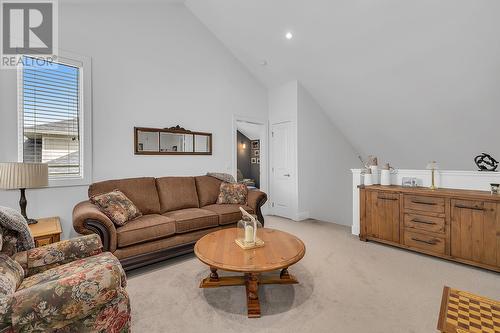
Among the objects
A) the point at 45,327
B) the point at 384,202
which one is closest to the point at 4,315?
the point at 45,327

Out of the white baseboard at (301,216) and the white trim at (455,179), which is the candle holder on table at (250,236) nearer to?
the white trim at (455,179)

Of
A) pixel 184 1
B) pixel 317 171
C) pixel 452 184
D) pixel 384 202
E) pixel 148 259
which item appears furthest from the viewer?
pixel 317 171

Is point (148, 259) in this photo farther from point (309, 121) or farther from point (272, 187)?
point (309, 121)

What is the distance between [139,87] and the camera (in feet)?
12.3

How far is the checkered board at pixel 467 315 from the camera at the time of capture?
1.16 metres

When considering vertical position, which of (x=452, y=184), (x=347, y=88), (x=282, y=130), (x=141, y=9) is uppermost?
(x=141, y=9)

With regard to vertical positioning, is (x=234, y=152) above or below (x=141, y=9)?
below

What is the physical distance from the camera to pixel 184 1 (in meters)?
4.16

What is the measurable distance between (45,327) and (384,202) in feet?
11.9

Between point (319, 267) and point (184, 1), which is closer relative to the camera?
point (319, 267)

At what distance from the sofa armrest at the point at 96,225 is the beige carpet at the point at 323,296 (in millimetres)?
462

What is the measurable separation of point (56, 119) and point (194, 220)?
7.17 ft

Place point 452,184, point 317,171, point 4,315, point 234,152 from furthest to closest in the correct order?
point 317,171, point 234,152, point 452,184, point 4,315

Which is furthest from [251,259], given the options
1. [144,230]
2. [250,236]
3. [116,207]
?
[116,207]
